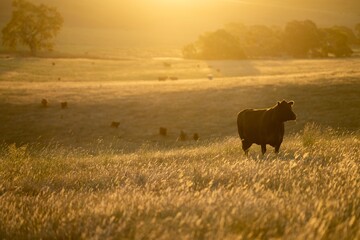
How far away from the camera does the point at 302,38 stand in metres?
90.1

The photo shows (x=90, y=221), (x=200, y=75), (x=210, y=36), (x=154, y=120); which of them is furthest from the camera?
(x=210, y=36)

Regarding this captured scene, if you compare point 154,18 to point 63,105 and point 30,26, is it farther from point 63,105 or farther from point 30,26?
point 63,105

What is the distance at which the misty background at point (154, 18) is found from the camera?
116 metres

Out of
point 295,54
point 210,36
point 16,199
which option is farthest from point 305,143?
point 295,54

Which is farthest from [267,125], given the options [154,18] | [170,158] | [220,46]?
[154,18]

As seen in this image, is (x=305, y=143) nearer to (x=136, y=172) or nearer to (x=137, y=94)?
(x=136, y=172)

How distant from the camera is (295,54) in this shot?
91000 mm

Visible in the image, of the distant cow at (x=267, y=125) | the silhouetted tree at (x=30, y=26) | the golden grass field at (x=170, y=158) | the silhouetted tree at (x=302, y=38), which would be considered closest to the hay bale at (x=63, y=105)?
the golden grass field at (x=170, y=158)

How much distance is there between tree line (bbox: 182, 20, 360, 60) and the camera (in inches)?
3314

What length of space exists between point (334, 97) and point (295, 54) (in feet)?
204

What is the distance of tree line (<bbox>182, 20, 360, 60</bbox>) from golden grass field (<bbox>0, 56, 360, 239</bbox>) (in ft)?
53.6

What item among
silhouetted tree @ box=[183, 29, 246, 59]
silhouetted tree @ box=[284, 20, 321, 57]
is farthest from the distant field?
silhouetted tree @ box=[284, 20, 321, 57]

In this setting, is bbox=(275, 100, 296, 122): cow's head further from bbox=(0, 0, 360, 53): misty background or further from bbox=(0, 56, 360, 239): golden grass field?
bbox=(0, 0, 360, 53): misty background

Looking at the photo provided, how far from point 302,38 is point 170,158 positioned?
82.6m
